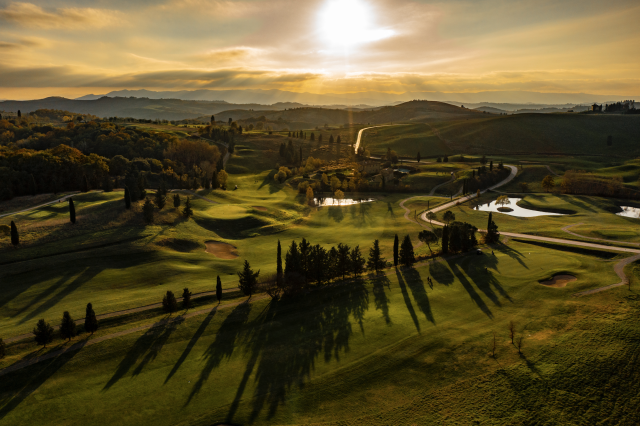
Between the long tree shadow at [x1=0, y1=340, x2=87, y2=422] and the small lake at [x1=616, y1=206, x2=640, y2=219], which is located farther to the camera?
the small lake at [x1=616, y1=206, x2=640, y2=219]

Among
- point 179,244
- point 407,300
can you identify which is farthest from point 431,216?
point 179,244

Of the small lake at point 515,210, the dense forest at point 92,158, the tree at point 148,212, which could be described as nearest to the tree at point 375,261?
the tree at point 148,212

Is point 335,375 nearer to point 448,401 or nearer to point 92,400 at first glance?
point 448,401

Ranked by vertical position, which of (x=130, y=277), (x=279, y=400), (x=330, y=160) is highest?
(x=330, y=160)

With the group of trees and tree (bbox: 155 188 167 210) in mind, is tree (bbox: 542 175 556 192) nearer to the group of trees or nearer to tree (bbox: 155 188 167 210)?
tree (bbox: 155 188 167 210)

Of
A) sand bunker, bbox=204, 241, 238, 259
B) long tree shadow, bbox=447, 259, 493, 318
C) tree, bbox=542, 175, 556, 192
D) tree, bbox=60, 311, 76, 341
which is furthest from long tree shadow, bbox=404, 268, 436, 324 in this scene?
tree, bbox=542, 175, 556, 192

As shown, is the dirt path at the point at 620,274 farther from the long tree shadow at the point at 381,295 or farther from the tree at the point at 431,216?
the tree at the point at 431,216

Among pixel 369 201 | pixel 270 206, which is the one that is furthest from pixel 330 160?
pixel 270 206
